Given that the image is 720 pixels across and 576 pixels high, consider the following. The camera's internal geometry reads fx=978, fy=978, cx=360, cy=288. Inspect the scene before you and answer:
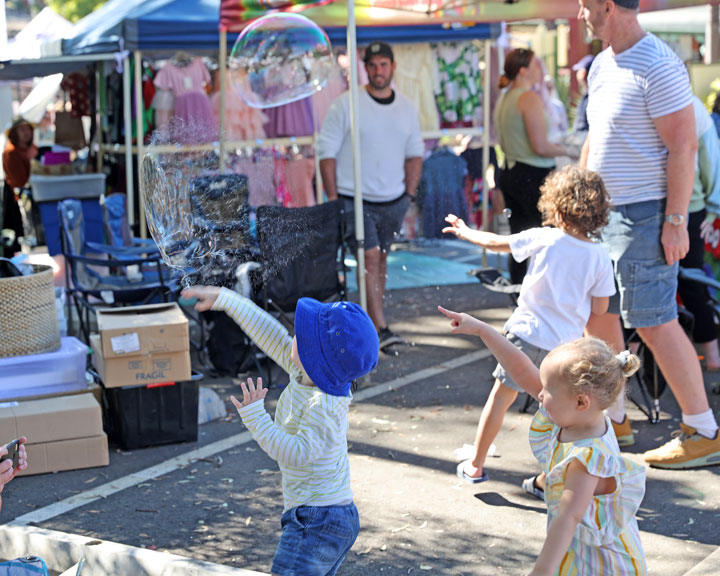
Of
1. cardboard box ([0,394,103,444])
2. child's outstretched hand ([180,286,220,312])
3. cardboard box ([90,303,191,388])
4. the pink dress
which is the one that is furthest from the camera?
the pink dress

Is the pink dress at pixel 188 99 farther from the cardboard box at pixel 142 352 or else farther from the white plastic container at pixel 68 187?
the cardboard box at pixel 142 352

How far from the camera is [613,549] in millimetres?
2652

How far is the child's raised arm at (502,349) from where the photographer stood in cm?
289

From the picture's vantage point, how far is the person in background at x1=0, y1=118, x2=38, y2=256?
12.1 meters

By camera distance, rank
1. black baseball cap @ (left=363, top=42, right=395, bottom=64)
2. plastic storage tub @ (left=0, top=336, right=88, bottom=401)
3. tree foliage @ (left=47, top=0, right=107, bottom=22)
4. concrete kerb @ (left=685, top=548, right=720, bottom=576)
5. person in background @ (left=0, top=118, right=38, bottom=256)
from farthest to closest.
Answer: tree foliage @ (left=47, top=0, right=107, bottom=22), person in background @ (left=0, top=118, right=38, bottom=256), black baseball cap @ (left=363, top=42, right=395, bottom=64), plastic storage tub @ (left=0, top=336, right=88, bottom=401), concrete kerb @ (left=685, top=548, right=720, bottom=576)

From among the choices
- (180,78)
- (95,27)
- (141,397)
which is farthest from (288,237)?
(95,27)

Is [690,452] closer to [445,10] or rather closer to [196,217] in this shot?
[196,217]

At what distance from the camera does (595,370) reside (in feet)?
8.38

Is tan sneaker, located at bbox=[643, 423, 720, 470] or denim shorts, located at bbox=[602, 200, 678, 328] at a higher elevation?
denim shorts, located at bbox=[602, 200, 678, 328]

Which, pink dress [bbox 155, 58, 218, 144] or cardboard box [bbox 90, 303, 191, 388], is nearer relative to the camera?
cardboard box [bbox 90, 303, 191, 388]

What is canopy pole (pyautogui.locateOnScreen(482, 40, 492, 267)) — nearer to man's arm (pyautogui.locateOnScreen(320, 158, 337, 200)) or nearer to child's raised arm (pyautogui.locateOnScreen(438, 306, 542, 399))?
man's arm (pyautogui.locateOnScreen(320, 158, 337, 200))

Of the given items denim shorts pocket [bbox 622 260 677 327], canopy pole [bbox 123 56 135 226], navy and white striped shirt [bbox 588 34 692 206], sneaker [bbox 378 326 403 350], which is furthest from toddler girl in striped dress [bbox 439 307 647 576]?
canopy pole [bbox 123 56 135 226]

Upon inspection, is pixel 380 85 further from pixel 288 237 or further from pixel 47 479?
pixel 47 479

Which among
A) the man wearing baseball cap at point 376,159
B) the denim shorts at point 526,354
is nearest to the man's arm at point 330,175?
the man wearing baseball cap at point 376,159
